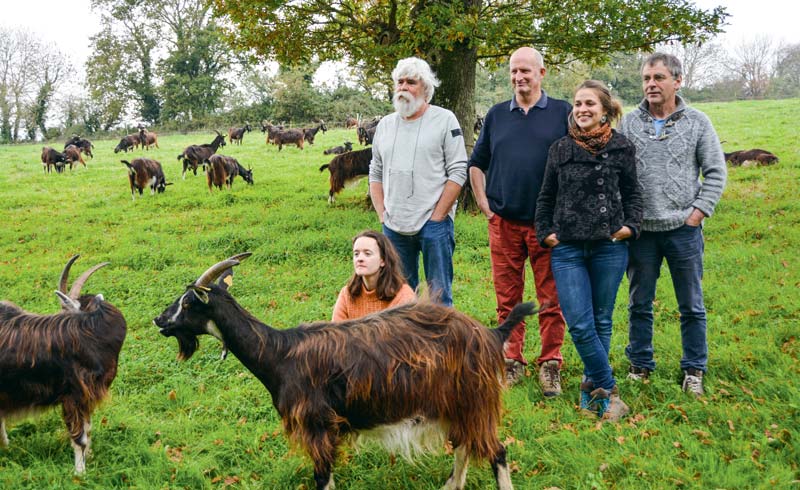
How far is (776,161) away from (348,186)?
10057mm

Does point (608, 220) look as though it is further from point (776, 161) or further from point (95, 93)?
point (95, 93)

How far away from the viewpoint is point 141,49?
44.8m

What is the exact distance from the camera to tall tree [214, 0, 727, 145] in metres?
8.68

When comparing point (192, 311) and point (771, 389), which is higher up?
point (192, 311)

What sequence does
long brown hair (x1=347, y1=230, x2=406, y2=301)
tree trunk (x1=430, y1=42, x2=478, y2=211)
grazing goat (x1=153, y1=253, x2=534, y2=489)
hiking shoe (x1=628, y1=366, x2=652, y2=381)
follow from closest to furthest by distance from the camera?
1. grazing goat (x1=153, y1=253, x2=534, y2=489)
2. long brown hair (x1=347, y1=230, x2=406, y2=301)
3. hiking shoe (x1=628, y1=366, x2=652, y2=381)
4. tree trunk (x1=430, y1=42, x2=478, y2=211)

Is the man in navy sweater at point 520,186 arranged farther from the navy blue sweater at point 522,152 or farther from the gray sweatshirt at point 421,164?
the gray sweatshirt at point 421,164

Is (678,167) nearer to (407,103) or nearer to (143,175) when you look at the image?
(407,103)

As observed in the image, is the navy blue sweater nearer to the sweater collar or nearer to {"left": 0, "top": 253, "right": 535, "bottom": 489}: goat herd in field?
the sweater collar

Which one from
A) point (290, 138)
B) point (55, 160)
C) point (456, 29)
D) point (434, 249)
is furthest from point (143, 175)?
point (434, 249)

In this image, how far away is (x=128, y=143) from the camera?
2853cm

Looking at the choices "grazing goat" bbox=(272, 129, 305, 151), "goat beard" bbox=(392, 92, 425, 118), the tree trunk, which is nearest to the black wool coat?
"goat beard" bbox=(392, 92, 425, 118)

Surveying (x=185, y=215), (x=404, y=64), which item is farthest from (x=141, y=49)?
(x=404, y=64)

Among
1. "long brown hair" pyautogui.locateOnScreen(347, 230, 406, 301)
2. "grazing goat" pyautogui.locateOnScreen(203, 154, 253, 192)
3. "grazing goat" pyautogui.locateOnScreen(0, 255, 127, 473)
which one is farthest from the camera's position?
"grazing goat" pyautogui.locateOnScreen(203, 154, 253, 192)

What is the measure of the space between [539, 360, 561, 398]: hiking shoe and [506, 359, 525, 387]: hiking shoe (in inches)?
7.7
